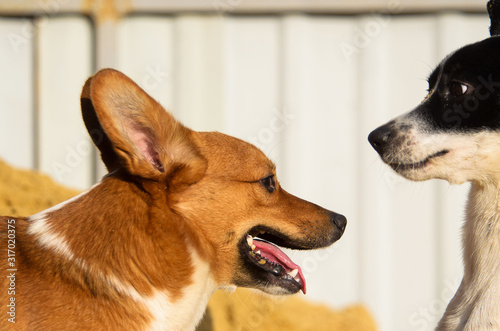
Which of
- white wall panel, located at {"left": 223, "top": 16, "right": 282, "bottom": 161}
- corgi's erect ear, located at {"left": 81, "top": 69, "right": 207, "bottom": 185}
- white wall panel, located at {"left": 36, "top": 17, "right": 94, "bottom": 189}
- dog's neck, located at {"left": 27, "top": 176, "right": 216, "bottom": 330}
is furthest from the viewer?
white wall panel, located at {"left": 223, "top": 16, "right": 282, "bottom": 161}

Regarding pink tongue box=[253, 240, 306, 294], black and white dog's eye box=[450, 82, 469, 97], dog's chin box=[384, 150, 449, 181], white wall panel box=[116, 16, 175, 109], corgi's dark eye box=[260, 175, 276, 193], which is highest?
white wall panel box=[116, 16, 175, 109]

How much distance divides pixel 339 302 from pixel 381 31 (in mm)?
2057

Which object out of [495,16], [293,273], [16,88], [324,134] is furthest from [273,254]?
[16,88]

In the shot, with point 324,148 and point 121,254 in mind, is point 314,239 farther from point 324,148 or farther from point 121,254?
point 324,148

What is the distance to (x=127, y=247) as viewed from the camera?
7.72 ft

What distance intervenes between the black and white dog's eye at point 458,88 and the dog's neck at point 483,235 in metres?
0.47

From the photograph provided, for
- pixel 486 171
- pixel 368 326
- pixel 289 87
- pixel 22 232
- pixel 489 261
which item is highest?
pixel 289 87

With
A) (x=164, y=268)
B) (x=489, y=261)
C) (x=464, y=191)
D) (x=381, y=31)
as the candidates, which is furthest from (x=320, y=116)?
(x=164, y=268)

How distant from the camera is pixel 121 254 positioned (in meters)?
2.34

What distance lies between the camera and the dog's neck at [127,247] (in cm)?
231

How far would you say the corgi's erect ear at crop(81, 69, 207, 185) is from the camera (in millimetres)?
2180

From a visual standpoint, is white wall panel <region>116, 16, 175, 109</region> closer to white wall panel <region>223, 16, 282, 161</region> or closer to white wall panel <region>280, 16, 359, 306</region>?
white wall panel <region>223, 16, 282, 161</region>

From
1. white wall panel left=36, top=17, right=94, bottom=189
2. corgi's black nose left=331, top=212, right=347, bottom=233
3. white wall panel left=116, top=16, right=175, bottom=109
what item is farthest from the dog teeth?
white wall panel left=36, top=17, right=94, bottom=189

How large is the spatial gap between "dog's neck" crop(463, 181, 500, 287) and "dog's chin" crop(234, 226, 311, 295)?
858 mm
